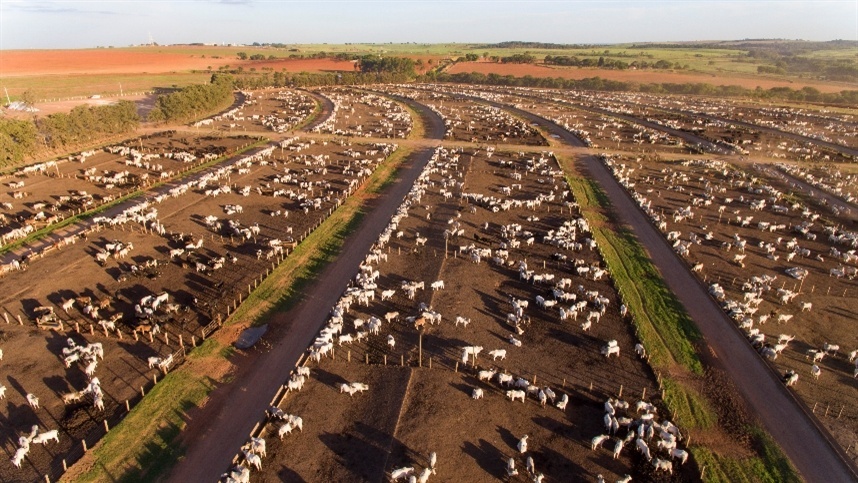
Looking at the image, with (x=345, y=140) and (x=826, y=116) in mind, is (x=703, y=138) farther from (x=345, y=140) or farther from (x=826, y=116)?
(x=345, y=140)

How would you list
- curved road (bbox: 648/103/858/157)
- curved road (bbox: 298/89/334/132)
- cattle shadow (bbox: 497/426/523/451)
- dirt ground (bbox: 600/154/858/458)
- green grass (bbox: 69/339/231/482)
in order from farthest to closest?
curved road (bbox: 298/89/334/132)
curved road (bbox: 648/103/858/157)
dirt ground (bbox: 600/154/858/458)
cattle shadow (bbox: 497/426/523/451)
green grass (bbox: 69/339/231/482)

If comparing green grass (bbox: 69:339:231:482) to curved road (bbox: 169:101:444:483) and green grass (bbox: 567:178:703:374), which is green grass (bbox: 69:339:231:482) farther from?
green grass (bbox: 567:178:703:374)

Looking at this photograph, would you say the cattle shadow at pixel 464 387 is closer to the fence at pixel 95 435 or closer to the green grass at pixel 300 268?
the green grass at pixel 300 268

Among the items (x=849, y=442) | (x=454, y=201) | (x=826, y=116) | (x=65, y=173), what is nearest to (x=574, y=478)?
(x=849, y=442)

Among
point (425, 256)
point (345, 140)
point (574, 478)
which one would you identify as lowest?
point (574, 478)

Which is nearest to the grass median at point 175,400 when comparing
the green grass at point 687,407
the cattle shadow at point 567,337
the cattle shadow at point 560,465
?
the cattle shadow at point 560,465

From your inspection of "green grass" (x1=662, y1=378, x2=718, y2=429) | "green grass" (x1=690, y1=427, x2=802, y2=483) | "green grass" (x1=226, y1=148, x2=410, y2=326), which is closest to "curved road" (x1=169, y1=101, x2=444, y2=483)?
"green grass" (x1=226, y1=148, x2=410, y2=326)
